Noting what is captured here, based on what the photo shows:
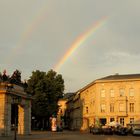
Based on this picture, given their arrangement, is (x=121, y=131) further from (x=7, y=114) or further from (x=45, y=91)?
(x=7, y=114)

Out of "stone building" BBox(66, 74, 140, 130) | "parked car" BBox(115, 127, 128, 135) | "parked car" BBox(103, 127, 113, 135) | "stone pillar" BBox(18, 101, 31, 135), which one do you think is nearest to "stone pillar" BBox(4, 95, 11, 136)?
"stone pillar" BBox(18, 101, 31, 135)

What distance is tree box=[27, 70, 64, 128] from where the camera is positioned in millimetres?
100875

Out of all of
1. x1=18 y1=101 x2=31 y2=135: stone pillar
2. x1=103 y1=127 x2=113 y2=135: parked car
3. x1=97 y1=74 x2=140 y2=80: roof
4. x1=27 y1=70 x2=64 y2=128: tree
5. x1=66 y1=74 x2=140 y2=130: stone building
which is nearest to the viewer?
x1=18 y1=101 x2=31 y2=135: stone pillar

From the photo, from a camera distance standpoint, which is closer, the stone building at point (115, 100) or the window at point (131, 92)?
the stone building at point (115, 100)

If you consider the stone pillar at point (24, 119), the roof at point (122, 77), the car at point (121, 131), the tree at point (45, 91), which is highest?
the roof at point (122, 77)

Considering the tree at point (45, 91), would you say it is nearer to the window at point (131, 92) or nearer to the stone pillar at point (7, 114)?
the window at point (131, 92)

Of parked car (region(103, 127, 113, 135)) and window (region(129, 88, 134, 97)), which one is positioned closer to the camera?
parked car (region(103, 127, 113, 135))

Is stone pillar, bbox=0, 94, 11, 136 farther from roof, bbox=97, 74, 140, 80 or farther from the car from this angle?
roof, bbox=97, 74, 140, 80

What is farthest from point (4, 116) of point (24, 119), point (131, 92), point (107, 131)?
point (131, 92)

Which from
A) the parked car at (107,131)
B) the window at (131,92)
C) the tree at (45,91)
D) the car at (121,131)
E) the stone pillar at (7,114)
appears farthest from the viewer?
the window at (131,92)

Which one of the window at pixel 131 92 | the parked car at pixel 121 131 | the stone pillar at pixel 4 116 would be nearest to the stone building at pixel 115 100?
the window at pixel 131 92

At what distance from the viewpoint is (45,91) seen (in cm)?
10369

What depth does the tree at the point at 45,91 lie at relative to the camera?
331 feet

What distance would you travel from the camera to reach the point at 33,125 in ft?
379
